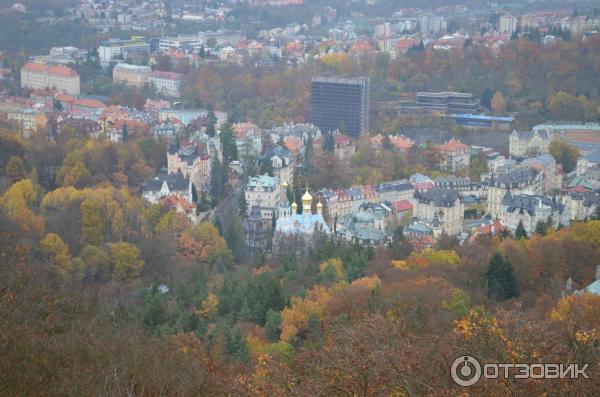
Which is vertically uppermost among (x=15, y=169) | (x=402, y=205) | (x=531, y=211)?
(x=15, y=169)

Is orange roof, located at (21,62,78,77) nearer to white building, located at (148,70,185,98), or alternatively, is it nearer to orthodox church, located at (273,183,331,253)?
white building, located at (148,70,185,98)

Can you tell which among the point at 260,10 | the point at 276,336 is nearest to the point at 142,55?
the point at 260,10

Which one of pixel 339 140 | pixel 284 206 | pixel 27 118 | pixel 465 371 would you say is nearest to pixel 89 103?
pixel 27 118

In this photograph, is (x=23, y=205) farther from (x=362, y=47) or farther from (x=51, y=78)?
(x=362, y=47)

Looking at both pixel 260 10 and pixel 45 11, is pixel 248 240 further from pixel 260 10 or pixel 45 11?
pixel 260 10

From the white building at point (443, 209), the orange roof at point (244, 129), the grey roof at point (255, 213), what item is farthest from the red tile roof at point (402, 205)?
the orange roof at point (244, 129)

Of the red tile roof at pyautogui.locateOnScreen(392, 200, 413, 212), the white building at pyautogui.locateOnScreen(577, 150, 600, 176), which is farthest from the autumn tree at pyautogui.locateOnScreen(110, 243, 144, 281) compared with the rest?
the white building at pyautogui.locateOnScreen(577, 150, 600, 176)
